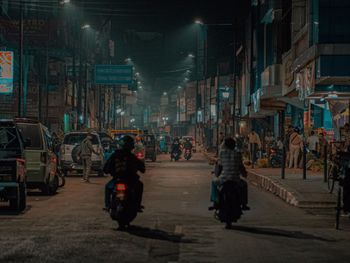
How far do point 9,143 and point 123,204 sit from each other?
17.7ft

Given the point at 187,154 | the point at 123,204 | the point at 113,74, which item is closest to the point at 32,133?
the point at 123,204

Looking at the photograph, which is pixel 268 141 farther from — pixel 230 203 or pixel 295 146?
pixel 230 203

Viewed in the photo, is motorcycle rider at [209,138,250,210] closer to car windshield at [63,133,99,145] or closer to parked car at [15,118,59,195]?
parked car at [15,118,59,195]

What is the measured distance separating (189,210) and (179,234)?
15.1ft

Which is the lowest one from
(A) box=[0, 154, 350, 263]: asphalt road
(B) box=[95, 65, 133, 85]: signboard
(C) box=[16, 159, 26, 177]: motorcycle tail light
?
(A) box=[0, 154, 350, 263]: asphalt road

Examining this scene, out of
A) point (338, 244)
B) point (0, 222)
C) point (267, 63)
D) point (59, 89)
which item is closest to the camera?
point (338, 244)

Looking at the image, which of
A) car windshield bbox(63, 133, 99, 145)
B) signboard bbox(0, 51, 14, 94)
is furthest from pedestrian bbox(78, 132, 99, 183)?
signboard bbox(0, 51, 14, 94)

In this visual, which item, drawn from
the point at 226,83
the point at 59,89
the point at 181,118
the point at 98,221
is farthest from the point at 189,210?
the point at 181,118

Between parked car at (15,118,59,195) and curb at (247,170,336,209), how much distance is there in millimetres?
6525

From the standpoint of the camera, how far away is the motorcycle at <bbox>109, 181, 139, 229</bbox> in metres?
13.2

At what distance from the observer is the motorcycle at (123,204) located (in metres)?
13.2

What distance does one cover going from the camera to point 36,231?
12.8 meters

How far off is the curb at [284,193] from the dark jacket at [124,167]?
630cm

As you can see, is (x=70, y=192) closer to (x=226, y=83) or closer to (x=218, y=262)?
(x=218, y=262)
